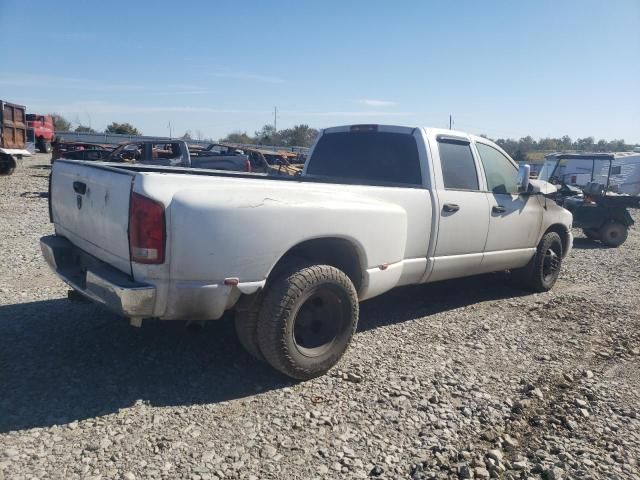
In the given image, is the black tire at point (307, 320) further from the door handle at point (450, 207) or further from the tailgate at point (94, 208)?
the door handle at point (450, 207)

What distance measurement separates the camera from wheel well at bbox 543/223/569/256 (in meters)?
6.58

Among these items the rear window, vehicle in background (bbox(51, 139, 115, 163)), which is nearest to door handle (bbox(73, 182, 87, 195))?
the rear window

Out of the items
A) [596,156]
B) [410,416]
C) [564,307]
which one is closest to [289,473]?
[410,416]

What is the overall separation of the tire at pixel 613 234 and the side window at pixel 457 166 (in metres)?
8.16

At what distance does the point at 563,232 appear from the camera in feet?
22.4

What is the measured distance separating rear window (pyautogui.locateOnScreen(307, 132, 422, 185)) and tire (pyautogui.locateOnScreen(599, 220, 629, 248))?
892cm

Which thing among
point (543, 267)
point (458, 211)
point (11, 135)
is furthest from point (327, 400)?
point (11, 135)

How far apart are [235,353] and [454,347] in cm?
192

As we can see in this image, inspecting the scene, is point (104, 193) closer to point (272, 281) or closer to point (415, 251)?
point (272, 281)

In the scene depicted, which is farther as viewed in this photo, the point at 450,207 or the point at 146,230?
the point at 450,207

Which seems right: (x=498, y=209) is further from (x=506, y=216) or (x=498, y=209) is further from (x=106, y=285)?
(x=106, y=285)

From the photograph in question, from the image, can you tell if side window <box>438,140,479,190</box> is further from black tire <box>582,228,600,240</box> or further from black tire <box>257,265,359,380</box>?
black tire <box>582,228,600,240</box>

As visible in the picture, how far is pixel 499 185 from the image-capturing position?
558cm

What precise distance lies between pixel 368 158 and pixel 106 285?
3001 mm
